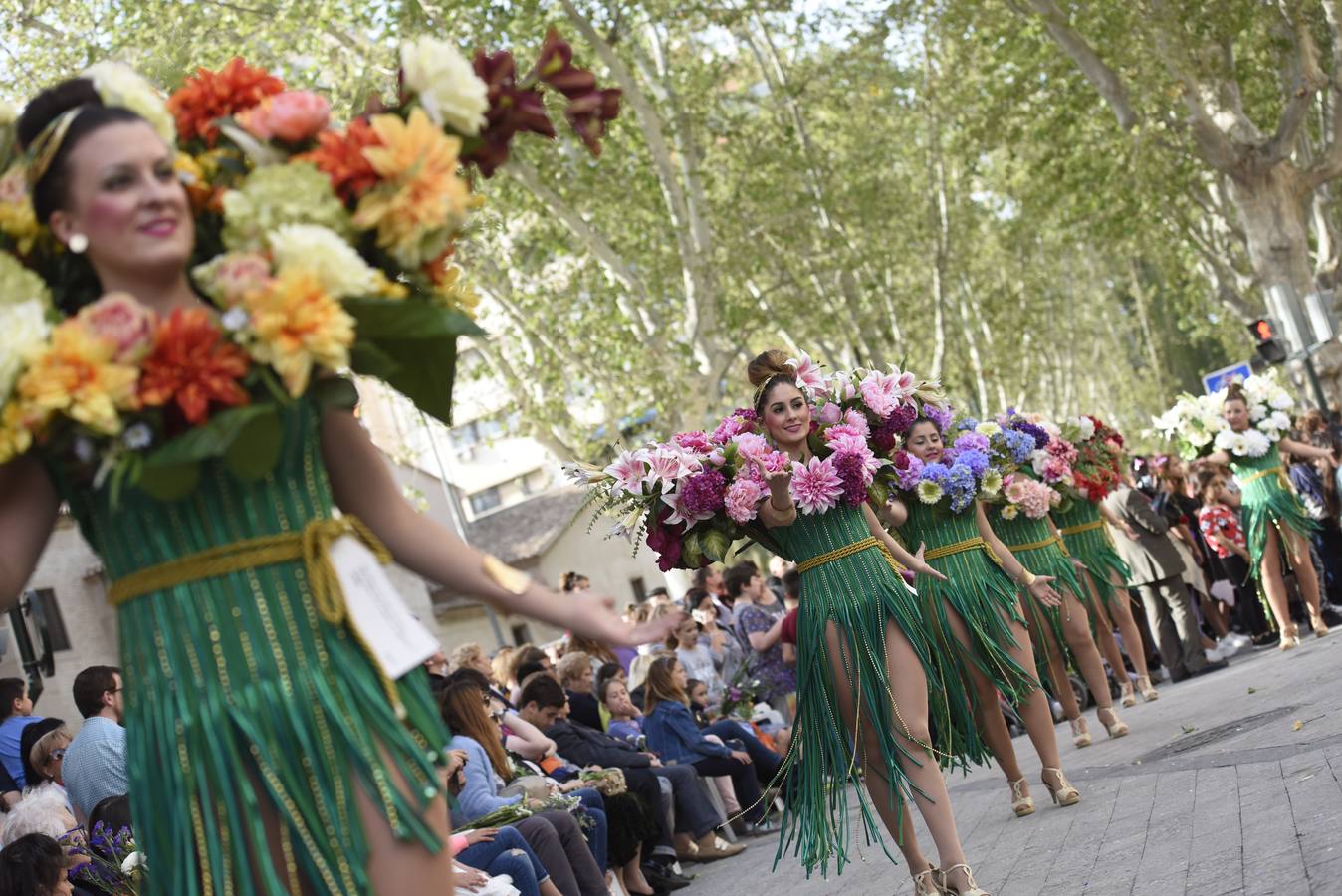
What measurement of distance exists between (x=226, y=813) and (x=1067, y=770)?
803cm

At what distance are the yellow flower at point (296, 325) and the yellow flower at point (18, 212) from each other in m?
0.54

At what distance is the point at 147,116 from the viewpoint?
3.52 m

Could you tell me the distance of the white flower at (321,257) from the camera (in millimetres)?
3244

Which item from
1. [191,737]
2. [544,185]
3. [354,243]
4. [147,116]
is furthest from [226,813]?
[544,185]

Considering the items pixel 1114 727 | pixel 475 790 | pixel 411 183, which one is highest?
pixel 411 183

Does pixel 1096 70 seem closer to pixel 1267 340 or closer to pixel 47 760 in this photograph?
pixel 1267 340

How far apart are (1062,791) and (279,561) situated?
6350 mm

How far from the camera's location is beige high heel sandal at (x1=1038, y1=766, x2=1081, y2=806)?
29.1ft

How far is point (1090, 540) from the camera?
44.8ft

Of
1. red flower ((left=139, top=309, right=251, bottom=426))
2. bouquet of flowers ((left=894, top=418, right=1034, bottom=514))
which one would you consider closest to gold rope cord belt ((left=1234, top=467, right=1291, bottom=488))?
bouquet of flowers ((left=894, top=418, right=1034, bottom=514))

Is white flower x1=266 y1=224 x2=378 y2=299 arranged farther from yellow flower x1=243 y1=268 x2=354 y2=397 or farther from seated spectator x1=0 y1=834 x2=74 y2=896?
seated spectator x1=0 y1=834 x2=74 y2=896

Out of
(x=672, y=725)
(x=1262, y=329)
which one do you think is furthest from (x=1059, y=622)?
(x=1262, y=329)

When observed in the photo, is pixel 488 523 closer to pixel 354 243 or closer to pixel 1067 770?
pixel 1067 770

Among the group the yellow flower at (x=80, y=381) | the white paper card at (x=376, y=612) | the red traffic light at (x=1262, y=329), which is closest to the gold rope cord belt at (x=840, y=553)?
the white paper card at (x=376, y=612)
